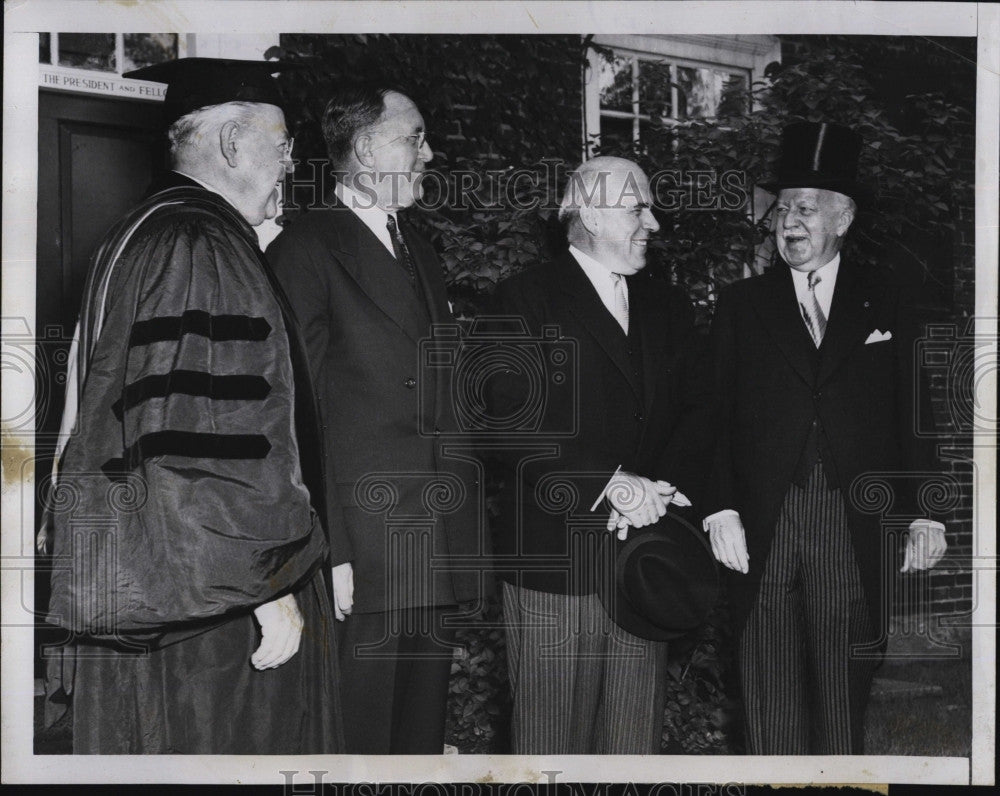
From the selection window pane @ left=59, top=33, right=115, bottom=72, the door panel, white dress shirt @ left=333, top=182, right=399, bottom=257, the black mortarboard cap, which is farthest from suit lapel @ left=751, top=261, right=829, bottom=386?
window pane @ left=59, top=33, right=115, bottom=72

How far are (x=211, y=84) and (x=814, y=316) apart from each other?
8.66 feet

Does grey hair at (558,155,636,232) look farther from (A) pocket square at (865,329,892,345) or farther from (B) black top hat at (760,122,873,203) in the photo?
(A) pocket square at (865,329,892,345)

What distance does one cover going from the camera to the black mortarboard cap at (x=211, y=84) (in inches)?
191

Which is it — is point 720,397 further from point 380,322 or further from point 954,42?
point 954,42

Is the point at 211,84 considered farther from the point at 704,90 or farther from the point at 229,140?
the point at 704,90

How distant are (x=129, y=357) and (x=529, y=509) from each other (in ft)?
5.57

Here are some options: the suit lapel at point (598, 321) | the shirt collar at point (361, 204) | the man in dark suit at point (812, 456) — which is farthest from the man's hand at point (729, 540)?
the shirt collar at point (361, 204)

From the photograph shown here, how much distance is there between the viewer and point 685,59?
542 centimetres

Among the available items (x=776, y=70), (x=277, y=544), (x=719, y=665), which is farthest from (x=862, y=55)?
(x=277, y=544)

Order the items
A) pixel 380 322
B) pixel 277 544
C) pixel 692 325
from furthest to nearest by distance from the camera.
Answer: pixel 692 325
pixel 380 322
pixel 277 544

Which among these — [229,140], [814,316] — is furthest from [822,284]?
[229,140]

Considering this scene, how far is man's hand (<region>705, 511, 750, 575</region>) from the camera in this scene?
5.10m

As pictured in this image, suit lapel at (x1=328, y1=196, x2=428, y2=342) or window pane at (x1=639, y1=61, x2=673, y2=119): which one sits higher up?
window pane at (x1=639, y1=61, x2=673, y2=119)

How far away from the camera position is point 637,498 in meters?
5.04
